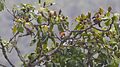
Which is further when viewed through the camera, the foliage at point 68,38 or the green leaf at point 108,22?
the foliage at point 68,38

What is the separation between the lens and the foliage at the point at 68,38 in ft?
8.50

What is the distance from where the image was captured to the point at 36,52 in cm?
273

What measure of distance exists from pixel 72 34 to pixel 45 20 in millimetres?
160

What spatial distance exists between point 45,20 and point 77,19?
6.8 inches

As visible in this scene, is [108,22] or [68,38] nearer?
[108,22]

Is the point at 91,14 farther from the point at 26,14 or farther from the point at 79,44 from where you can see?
the point at 26,14

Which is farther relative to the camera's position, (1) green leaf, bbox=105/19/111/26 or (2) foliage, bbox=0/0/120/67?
(2) foliage, bbox=0/0/120/67

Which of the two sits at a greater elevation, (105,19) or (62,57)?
(105,19)

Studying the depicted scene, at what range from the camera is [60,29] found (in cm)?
259

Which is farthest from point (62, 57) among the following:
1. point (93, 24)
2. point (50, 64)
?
point (93, 24)

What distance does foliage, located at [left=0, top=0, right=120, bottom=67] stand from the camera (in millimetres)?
2590

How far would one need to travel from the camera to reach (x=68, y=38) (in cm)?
262

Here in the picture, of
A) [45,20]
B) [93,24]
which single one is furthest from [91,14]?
[45,20]

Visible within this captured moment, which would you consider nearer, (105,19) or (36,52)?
(105,19)
